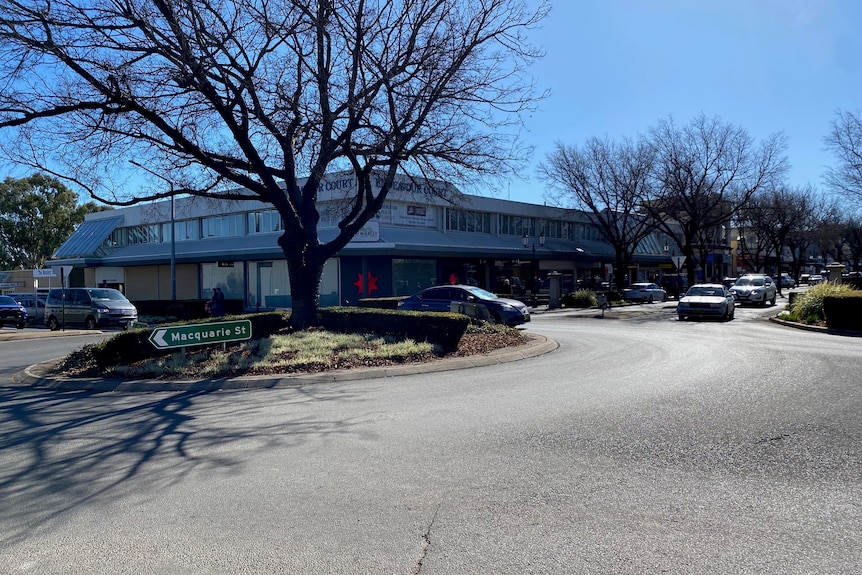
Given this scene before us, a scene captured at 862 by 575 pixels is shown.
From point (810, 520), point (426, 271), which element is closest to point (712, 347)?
point (810, 520)

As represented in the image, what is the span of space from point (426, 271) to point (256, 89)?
24.9 m

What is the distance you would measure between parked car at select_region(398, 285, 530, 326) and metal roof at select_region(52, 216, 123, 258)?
1474 inches

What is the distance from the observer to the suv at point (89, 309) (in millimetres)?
25891

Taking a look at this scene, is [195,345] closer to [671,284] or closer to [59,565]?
[59,565]

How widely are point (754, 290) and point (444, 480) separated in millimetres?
34465

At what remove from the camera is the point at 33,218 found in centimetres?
6581

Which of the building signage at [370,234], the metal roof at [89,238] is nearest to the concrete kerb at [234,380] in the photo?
the building signage at [370,234]

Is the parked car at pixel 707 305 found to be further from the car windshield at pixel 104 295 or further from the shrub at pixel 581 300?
the car windshield at pixel 104 295

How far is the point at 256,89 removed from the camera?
13.8m

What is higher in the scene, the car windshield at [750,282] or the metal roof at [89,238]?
the metal roof at [89,238]

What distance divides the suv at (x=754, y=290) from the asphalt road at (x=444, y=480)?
27662mm

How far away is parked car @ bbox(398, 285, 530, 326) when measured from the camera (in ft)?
66.1

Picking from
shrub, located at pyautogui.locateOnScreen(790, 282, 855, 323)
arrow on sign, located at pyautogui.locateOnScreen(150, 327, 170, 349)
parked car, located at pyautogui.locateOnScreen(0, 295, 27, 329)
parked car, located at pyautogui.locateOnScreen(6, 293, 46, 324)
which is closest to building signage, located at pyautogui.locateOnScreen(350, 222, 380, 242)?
parked car, located at pyautogui.locateOnScreen(0, 295, 27, 329)

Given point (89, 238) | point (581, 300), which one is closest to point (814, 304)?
point (581, 300)
